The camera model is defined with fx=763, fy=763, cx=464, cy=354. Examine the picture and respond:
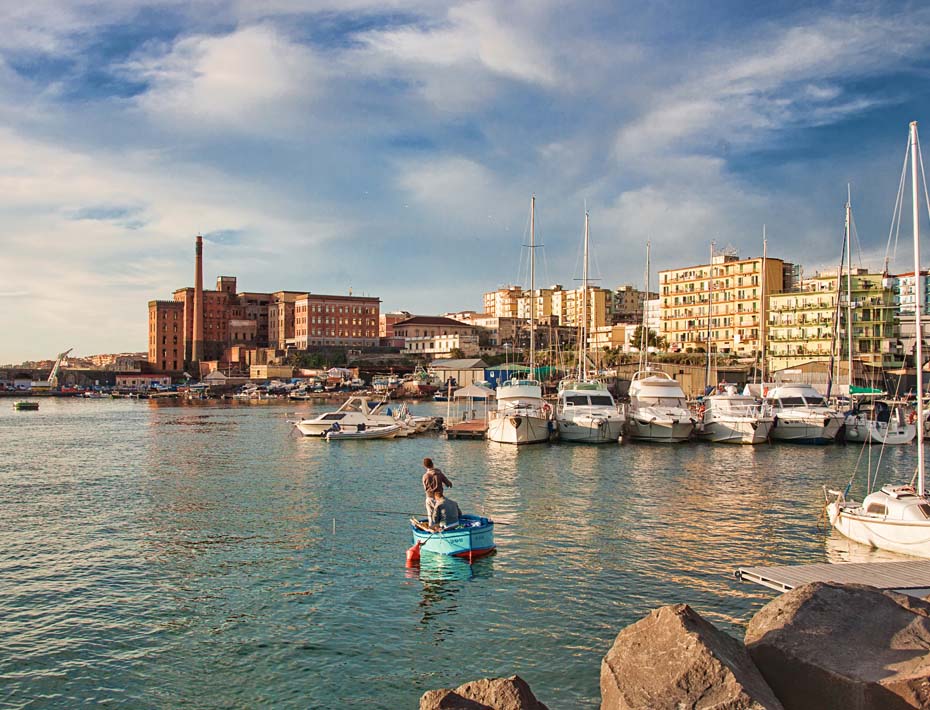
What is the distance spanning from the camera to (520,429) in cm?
4844

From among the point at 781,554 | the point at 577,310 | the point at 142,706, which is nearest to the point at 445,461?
the point at 781,554

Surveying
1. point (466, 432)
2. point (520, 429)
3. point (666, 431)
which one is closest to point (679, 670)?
point (520, 429)

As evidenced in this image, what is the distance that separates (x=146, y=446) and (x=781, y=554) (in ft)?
143

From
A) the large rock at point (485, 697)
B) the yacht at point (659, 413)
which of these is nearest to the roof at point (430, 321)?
the yacht at point (659, 413)

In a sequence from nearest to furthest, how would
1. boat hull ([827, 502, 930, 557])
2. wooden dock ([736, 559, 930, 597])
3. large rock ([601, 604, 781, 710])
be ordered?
large rock ([601, 604, 781, 710]) → wooden dock ([736, 559, 930, 597]) → boat hull ([827, 502, 930, 557])

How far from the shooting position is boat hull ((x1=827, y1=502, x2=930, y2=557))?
63.7 feet

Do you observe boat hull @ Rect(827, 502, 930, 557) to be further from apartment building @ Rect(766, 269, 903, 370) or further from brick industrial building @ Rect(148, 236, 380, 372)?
brick industrial building @ Rect(148, 236, 380, 372)

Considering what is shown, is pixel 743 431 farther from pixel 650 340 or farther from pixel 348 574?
pixel 650 340

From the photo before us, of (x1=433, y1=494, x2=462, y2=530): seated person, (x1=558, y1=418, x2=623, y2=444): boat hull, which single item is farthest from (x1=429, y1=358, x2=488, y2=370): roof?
(x1=433, y1=494, x2=462, y2=530): seated person

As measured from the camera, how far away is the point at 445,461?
4212 centimetres

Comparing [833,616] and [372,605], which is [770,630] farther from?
[372,605]

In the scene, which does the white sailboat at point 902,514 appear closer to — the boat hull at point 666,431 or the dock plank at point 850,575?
the dock plank at point 850,575

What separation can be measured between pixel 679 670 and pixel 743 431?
142ft

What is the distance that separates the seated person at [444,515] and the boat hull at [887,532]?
1121 centimetres
